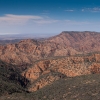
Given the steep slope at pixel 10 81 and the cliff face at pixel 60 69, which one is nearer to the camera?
the steep slope at pixel 10 81

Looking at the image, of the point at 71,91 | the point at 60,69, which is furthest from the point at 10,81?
the point at 71,91

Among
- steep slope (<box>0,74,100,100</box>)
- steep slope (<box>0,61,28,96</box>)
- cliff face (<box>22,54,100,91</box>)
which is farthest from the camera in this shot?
cliff face (<box>22,54,100,91</box>)

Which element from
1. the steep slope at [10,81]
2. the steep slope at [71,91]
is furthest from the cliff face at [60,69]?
the steep slope at [71,91]

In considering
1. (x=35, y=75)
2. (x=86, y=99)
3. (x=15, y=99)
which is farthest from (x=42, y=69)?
(x=86, y=99)

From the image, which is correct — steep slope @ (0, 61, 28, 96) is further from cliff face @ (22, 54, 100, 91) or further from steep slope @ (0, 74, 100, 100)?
steep slope @ (0, 74, 100, 100)

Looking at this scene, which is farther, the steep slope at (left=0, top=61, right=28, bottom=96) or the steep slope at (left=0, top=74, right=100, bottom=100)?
the steep slope at (left=0, top=61, right=28, bottom=96)

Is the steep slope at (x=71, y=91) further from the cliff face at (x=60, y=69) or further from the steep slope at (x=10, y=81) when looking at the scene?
the cliff face at (x=60, y=69)

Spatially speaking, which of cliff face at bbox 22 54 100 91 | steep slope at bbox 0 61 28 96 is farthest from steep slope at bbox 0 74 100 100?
cliff face at bbox 22 54 100 91

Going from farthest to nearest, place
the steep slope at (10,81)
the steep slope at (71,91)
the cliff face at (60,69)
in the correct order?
1. the cliff face at (60,69)
2. the steep slope at (10,81)
3. the steep slope at (71,91)

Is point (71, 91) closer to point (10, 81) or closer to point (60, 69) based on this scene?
point (10, 81)

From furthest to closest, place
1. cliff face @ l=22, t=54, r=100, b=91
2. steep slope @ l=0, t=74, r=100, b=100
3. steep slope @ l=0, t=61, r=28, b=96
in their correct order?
cliff face @ l=22, t=54, r=100, b=91
steep slope @ l=0, t=61, r=28, b=96
steep slope @ l=0, t=74, r=100, b=100

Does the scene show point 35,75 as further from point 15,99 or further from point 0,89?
point 15,99
